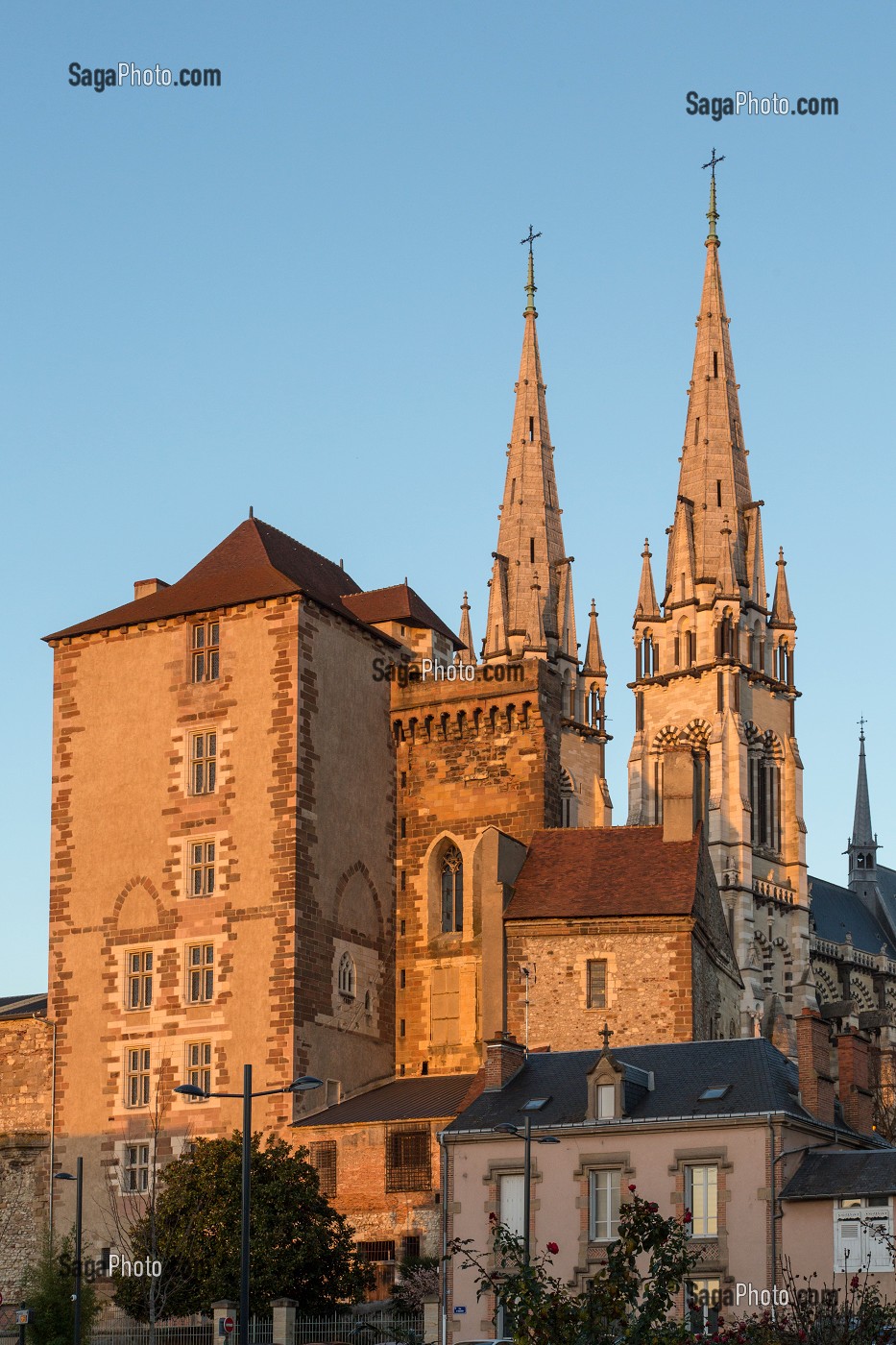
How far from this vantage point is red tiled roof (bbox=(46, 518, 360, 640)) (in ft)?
205

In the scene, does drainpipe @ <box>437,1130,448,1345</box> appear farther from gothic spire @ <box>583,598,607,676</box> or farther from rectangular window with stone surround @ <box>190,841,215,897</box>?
gothic spire @ <box>583,598,607,676</box>

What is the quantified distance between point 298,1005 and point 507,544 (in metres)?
53.8

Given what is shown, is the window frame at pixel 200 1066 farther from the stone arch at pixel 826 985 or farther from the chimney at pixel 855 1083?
the stone arch at pixel 826 985

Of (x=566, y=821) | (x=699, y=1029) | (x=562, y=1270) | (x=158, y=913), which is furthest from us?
(x=566, y=821)

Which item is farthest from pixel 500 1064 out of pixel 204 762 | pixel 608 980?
pixel 204 762

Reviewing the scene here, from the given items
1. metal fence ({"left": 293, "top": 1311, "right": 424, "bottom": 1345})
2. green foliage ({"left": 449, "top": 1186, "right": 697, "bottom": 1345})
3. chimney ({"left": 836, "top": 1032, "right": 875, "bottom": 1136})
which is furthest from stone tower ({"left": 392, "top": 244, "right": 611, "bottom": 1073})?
green foliage ({"left": 449, "top": 1186, "right": 697, "bottom": 1345})

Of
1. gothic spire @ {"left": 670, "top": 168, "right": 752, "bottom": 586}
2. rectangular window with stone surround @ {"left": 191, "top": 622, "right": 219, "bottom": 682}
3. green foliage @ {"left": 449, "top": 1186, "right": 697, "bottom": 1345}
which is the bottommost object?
green foliage @ {"left": 449, "top": 1186, "right": 697, "bottom": 1345}

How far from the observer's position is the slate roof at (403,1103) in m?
55.8

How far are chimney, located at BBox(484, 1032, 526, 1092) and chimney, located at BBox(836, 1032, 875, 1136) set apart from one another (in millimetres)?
6877

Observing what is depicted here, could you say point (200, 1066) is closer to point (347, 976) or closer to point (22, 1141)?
point (347, 976)

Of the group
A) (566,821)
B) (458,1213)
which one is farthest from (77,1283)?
(566,821)

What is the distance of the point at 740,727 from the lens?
4306 inches

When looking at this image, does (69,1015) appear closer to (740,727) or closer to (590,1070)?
(590,1070)

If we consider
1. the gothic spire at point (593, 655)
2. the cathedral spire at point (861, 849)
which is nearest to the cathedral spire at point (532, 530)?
the gothic spire at point (593, 655)
